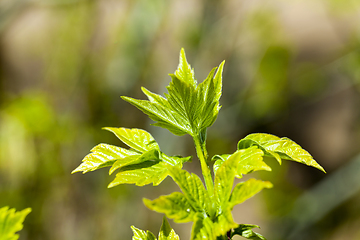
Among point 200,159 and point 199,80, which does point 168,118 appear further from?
point 199,80

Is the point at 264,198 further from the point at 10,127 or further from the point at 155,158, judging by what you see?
the point at 155,158

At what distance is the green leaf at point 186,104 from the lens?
215 millimetres

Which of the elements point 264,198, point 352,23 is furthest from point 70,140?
point 352,23

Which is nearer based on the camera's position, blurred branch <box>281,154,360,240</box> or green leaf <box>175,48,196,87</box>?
green leaf <box>175,48,196,87</box>

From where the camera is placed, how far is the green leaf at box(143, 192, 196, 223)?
17 centimetres

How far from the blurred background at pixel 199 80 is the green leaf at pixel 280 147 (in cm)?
170

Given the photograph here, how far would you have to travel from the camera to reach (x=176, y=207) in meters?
0.18

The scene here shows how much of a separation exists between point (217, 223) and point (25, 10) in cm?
279

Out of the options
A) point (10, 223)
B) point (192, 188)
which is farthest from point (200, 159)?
point (10, 223)

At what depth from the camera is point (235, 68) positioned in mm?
2211

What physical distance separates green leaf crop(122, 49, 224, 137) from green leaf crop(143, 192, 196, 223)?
0.07m

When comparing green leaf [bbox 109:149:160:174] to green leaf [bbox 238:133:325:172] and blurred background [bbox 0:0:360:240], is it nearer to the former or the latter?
green leaf [bbox 238:133:325:172]

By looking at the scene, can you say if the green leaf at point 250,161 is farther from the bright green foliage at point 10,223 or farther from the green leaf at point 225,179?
the bright green foliage at point 10,223

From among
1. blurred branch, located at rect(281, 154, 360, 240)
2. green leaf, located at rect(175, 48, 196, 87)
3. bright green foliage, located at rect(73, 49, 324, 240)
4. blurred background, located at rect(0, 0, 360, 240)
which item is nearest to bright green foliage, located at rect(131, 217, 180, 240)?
bright green foliage, located at rect(73, 49, 324, 240)
